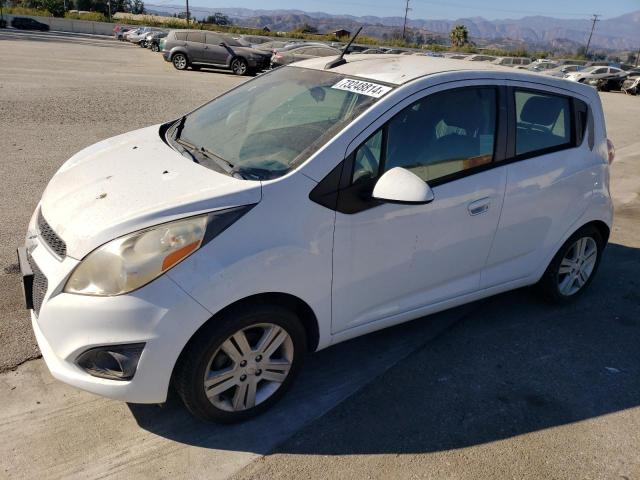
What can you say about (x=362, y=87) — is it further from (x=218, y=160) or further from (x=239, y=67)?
(x=239, y=67)

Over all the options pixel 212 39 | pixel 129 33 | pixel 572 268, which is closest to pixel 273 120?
pixel 572 268

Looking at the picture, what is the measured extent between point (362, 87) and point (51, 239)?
181 centimetres

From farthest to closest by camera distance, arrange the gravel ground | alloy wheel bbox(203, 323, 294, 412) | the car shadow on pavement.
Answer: the gravel ground < the car shadow on pavement < alloy wheel bbox(203, 323, 294, 412)

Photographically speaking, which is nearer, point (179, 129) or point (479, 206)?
point (479, 206)

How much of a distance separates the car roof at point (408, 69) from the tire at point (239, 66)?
21267mm

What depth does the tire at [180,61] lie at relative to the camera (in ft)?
76.6

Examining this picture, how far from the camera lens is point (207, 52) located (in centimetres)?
2358

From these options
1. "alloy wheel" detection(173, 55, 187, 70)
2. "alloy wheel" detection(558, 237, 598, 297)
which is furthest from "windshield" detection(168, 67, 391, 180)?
"alloy wheel" detection(173, 55, 187, 70)

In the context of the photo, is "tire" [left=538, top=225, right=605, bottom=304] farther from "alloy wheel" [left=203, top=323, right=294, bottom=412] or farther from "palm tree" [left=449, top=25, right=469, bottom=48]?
"palm tree" [left=449, top=25, right=469, bottom=48]

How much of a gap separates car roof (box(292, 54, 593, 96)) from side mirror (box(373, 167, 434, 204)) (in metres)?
0.64

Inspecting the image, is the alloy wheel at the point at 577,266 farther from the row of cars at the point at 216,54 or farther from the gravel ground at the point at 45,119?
the row of cars at the point at 216,54

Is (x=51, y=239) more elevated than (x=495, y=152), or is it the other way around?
(x=495, y=152)

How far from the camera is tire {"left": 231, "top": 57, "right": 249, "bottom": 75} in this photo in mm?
23781

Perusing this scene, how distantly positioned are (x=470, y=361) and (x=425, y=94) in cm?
167
